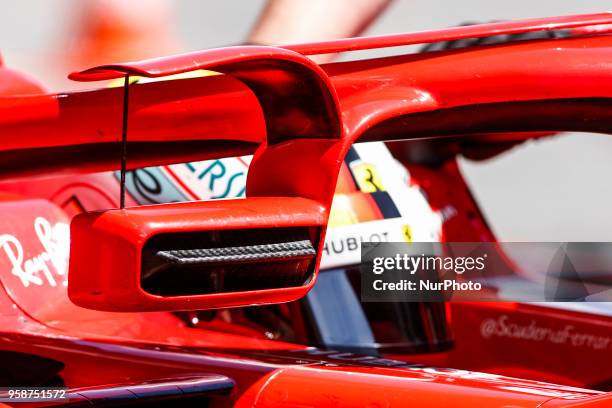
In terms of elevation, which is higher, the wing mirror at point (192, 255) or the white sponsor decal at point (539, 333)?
the wing mirror at point (192, 255)

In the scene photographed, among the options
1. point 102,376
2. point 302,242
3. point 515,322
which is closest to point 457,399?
point 302,242

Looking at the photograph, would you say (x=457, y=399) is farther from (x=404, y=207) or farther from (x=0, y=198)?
(x=0, y=198)

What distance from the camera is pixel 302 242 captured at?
5.34ft

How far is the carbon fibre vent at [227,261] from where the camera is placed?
151 centimetres

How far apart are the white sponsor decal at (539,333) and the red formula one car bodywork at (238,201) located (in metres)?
0.73

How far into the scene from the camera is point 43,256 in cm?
255

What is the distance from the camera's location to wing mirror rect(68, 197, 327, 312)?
1504mm

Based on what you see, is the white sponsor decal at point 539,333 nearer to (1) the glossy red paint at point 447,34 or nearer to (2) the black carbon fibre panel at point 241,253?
(1) the glossy red paint at point 447,34

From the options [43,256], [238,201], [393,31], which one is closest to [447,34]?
[238,201]

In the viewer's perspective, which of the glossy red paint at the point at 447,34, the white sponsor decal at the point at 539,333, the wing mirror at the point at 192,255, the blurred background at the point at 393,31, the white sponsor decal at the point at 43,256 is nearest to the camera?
the wing mirror at the point at 192,255

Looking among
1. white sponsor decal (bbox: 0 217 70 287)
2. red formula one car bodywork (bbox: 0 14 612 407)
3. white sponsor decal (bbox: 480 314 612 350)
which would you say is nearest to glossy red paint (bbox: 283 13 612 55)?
red formula one car bodywork (bbox: 0 14 612 407)

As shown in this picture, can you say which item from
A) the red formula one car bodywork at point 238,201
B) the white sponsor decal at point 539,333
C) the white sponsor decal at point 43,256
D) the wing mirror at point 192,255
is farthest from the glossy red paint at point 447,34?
the white sponsor decal at point 539,333

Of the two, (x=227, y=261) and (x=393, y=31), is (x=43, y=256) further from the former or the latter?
(x=393, y=31)

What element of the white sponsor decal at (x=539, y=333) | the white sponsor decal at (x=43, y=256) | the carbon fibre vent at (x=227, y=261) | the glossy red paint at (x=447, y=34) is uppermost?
the glossy red paint at (x=447, y=34)
